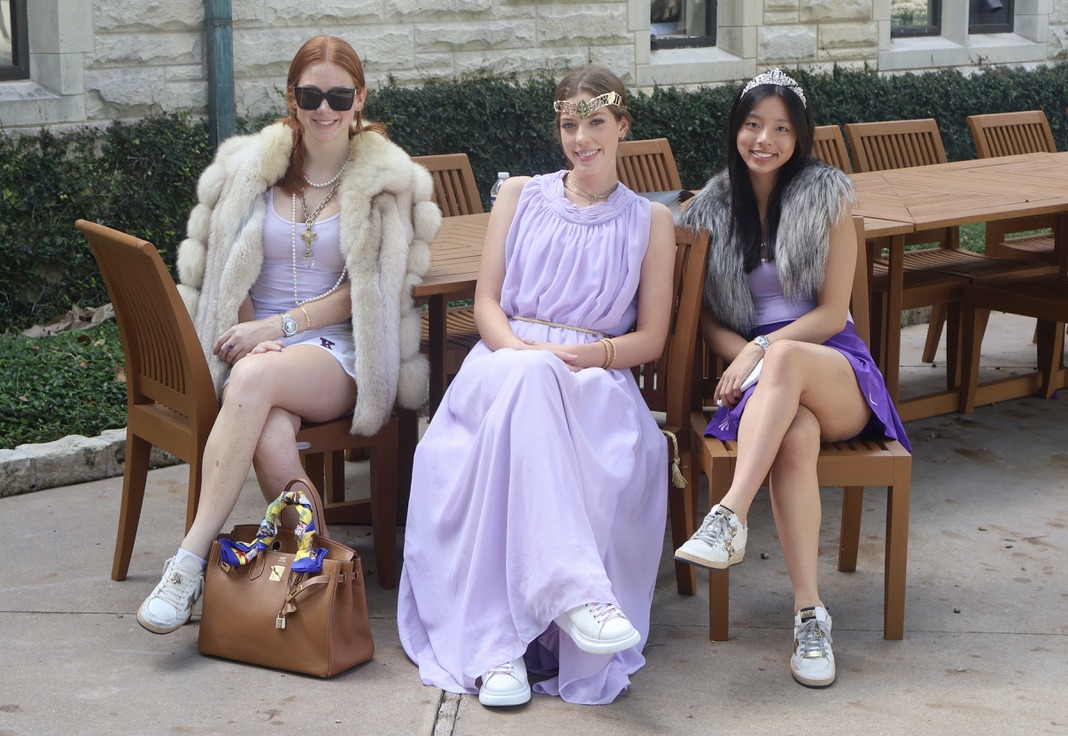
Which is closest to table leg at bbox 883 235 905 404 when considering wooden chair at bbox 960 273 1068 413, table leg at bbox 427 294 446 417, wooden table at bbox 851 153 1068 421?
wooden table at bbox 851 153 1068 421

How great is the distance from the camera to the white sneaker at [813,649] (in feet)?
11.5

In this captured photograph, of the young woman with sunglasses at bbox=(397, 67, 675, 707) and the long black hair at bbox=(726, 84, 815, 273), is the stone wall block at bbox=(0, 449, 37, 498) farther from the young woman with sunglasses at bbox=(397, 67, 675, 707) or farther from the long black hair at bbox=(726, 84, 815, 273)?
the long black hair at bbox=(726, 84, 815, 273)

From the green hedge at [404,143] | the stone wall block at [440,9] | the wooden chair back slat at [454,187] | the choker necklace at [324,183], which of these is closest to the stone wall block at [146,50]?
the green hedge at [404,143]

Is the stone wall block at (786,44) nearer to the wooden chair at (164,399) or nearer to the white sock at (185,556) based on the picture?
the wooden chair at (164,399)

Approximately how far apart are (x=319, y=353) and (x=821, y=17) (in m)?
7.70

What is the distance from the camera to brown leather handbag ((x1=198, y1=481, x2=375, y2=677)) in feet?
11.3

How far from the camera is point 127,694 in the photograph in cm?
344

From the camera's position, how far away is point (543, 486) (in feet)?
11.5

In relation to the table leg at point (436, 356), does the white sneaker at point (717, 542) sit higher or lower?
lower

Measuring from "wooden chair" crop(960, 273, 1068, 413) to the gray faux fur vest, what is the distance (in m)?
2.07

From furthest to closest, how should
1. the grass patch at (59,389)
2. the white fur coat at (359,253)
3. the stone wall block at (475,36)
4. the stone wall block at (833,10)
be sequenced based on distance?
the stone wall block at (833,10), the stone wall block at (475,36), the grass patch at (59,389), the white fur coat at (359,253)

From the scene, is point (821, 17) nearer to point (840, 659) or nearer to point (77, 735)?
point (840, 659)

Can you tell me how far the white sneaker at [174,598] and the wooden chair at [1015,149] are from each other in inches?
174

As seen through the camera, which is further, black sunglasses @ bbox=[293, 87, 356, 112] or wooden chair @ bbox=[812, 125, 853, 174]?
wooden chair @ bbox=[812, 125, 853, 174]
